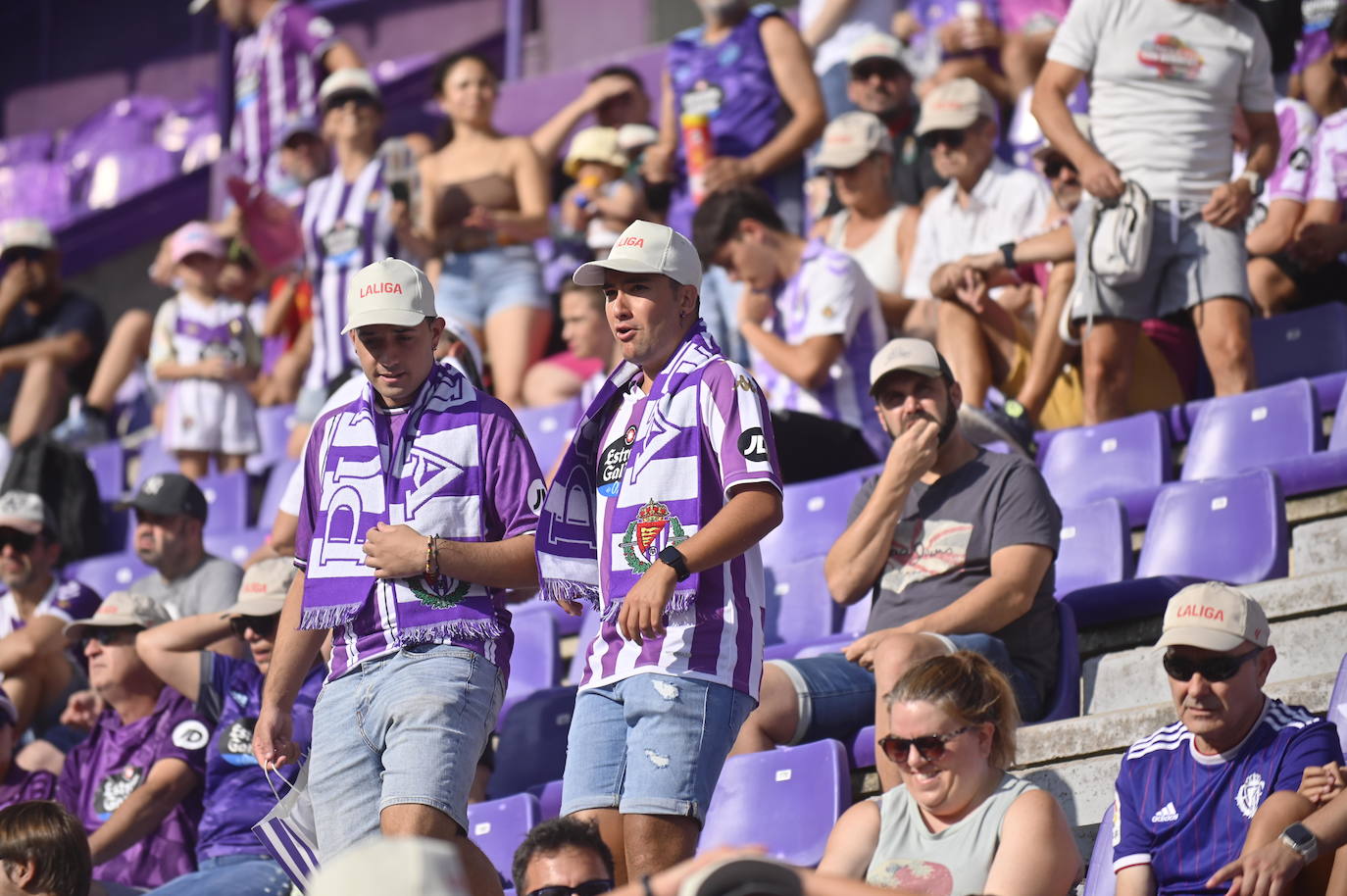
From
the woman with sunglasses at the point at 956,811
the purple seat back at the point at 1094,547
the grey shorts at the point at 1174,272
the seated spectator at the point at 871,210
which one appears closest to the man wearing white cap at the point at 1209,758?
the woman with sunglasses at the point at 956,811

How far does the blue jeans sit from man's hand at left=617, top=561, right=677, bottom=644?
171 cm

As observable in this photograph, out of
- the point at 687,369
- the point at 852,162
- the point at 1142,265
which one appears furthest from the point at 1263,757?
the point at 852,162

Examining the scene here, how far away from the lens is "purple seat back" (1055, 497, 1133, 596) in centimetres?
507

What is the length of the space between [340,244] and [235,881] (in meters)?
3.83

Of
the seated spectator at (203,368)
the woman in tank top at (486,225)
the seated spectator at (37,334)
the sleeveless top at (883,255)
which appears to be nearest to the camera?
the sleeveless top at (883,255)

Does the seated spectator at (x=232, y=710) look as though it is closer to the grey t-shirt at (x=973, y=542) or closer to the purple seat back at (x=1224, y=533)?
the grey t-shirt at (x=973, y=542)

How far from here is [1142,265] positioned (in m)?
5.84

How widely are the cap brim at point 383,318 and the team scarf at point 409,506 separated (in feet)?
0.52

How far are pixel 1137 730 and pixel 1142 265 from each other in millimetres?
2057

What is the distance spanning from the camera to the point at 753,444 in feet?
11.2

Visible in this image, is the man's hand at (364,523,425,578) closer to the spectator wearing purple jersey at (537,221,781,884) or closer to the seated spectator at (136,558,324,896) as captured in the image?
the spectator wearing purple jersey at (537,221,781,884)

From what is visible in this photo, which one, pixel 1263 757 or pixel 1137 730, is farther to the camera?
pixel 1137 730

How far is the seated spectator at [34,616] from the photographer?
635 cm

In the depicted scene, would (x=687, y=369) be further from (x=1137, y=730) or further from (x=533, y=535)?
(x=1137, y=730)
